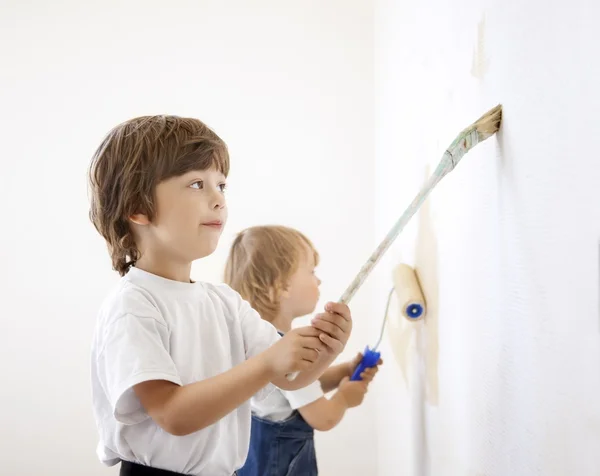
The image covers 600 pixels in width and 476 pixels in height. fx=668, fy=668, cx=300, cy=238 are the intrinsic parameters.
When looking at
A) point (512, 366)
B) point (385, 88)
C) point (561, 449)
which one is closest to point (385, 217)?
point (385, 88)

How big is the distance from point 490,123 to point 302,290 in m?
0.68

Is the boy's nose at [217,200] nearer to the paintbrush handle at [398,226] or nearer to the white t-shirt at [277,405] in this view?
the paintbrush handle at [398,226]

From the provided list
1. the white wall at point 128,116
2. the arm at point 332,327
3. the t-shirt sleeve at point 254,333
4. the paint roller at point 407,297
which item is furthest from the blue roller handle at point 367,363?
the white wall at point 128,116

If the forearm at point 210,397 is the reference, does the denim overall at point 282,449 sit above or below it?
below

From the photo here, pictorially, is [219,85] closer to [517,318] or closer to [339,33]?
[339,33]

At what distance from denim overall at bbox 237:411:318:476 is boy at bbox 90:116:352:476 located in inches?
Result: 11.3

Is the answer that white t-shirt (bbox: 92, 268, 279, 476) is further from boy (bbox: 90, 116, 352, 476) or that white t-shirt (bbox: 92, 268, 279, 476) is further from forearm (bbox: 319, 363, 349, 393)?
forearm (bbox: 319, 363, 349, 393)

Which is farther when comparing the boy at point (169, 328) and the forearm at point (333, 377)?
the forearm at point (333, 377)

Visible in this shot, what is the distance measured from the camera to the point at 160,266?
90cm

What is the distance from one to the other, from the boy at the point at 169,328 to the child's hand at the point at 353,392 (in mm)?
331

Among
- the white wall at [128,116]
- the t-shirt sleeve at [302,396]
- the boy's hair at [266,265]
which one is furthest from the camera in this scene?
the white wall at [128,116]

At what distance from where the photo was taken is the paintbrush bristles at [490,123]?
0.69 meters

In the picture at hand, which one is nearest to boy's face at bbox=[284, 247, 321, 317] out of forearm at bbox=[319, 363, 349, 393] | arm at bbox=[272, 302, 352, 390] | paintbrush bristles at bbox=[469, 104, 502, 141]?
forearm at bbox=[319, 363, 349, 393]

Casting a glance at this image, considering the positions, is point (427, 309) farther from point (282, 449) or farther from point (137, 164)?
point (137, 164)
